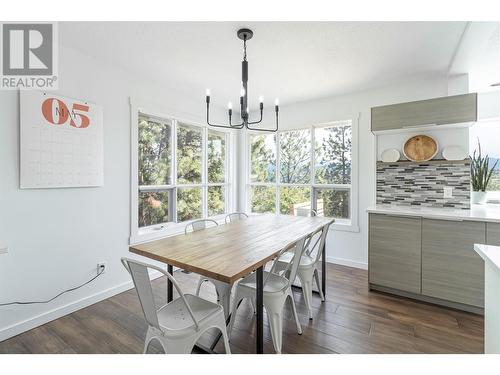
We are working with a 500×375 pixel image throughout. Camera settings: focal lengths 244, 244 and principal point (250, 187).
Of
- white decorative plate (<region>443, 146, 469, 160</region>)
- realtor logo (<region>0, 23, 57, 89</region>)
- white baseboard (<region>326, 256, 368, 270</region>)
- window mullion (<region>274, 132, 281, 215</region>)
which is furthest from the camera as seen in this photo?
window mullion (<region>274, 132, 281, 215</region>)

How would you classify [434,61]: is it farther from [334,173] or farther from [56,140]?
[56,140]

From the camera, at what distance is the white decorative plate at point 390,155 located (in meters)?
3.10

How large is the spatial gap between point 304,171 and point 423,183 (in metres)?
1.62

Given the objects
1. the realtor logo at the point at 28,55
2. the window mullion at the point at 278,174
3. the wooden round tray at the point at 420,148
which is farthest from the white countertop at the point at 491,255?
the realtor logo at the point at 28,55

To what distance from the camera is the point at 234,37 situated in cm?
210

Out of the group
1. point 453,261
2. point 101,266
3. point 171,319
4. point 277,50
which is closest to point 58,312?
point 101,266

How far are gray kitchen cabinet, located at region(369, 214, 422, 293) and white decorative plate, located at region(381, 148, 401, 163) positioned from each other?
0.87 metres

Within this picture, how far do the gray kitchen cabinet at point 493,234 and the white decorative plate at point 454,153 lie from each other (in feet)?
2.98

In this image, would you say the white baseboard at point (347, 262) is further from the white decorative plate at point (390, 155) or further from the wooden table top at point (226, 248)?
the white decorative plate at point (390, 155)

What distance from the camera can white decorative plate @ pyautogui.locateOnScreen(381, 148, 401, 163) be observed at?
3.10 m

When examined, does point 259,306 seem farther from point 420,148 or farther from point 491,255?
point 420,148

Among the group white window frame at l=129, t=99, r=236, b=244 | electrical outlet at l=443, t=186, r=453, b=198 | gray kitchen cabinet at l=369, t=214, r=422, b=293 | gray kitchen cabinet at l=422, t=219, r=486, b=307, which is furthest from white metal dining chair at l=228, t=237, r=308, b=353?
electrical outlet at l=443, t=186, r=453, b=198

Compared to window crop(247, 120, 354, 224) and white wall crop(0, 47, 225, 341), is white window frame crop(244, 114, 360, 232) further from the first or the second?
white wall crop(0, 47, 225, 341)

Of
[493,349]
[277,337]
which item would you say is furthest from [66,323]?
[493,349]
